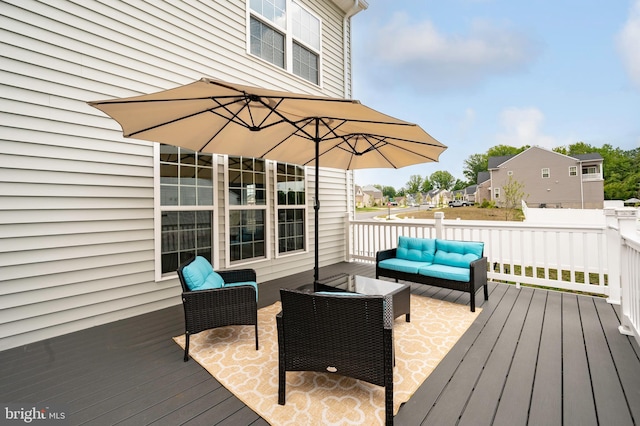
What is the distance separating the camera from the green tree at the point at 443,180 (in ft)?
198

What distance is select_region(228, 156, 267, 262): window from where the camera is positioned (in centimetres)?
458

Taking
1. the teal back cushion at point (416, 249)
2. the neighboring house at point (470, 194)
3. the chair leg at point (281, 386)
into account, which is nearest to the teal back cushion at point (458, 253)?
the teal back cushion at point (416, 249)

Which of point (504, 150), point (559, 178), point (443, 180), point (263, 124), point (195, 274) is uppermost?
point (504, 150)

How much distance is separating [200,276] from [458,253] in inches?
143

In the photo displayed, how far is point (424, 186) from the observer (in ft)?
188

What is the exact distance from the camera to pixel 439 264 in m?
4.11

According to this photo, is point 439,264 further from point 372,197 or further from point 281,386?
point 372,197

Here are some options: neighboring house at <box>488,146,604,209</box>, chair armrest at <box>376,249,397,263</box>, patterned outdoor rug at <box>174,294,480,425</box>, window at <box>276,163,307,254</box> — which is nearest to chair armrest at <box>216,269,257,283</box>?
patterned outdoor rug at <box>174,294,480,425</box>

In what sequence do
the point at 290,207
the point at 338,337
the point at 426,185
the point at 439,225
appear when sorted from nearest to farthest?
1. the point at 338,337
2. the point at 439,225
3. the point at 290,207
4. the point at 426,185

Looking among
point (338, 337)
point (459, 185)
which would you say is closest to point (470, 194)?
point (459, 185)

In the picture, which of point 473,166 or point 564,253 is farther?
point 473,166

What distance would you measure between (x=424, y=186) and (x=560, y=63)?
31.7 metres

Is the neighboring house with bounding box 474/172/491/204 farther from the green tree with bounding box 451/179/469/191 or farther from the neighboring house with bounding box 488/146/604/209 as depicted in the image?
the green tree with bounding box 451/179/469/191

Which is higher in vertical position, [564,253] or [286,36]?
[286,36]
